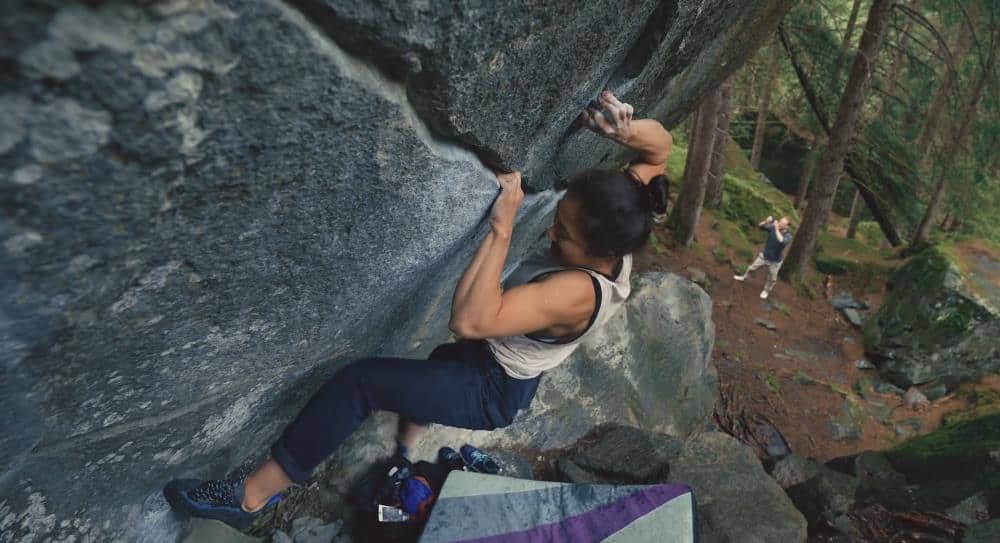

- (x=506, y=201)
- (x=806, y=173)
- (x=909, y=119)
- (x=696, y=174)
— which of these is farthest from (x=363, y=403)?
(x=806, y=173)

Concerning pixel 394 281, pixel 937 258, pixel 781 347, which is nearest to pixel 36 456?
pixel 394 281

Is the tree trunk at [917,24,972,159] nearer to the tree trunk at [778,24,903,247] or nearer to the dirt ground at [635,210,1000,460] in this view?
the tree trunk at [778,24,903,247]

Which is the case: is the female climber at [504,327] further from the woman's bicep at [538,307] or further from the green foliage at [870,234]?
the green foliage at [870,234]

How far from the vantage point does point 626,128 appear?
304cm

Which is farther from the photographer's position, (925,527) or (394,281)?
(925,527)

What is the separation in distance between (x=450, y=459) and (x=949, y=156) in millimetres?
13185

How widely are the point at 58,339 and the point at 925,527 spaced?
6.73 metres

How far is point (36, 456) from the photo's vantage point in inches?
79.5

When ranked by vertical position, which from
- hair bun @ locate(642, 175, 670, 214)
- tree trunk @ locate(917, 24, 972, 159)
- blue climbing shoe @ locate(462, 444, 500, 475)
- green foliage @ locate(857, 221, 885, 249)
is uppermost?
tree trunk @ locate(917, 24, 972, 159)

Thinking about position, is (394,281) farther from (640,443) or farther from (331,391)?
(640,443)

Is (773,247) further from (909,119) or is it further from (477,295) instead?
(477,295)

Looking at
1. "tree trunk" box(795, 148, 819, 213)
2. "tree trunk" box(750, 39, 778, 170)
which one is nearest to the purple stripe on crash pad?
"tree trunk" box(750, 39, 778, 170)

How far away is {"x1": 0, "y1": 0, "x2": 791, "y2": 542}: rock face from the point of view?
118 centimetres

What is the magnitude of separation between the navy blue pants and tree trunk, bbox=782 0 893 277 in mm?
10131
